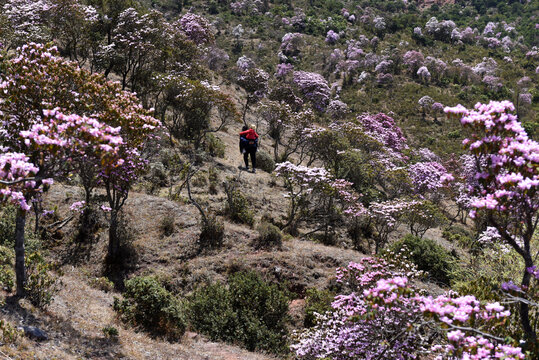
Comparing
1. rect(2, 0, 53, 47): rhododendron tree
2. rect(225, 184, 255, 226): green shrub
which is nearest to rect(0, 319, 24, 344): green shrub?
rect(225, 184, 255, 226): green shrub

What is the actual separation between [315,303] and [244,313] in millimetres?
2037

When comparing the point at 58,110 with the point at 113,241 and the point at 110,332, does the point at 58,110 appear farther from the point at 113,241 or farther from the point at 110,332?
the point at 113,241

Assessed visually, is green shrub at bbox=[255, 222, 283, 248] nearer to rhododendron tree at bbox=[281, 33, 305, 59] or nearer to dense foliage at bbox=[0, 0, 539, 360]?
dense foliage at bbox=[0, 0, 539, 360]

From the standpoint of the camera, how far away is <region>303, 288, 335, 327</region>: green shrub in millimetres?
9625

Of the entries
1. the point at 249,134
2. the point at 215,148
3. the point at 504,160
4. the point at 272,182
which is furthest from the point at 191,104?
the point at 504,160

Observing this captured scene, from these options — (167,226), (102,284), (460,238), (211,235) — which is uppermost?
(167,226)

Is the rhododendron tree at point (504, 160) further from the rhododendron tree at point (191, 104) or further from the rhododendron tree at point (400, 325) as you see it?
the rhododendron tree at point (191, 104)

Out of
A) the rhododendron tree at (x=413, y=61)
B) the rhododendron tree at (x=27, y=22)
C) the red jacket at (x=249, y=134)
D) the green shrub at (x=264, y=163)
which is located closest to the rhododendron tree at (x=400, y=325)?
the red jacket at (x=249, y=134)

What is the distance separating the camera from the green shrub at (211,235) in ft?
38.3

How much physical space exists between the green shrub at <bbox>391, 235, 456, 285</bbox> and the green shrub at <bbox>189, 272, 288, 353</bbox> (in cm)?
540

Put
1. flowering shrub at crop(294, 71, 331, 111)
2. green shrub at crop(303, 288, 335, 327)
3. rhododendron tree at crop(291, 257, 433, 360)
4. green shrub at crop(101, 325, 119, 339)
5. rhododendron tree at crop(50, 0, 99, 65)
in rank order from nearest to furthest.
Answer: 1. rhododendron tree at crop(291, 257, 433, 360)
2. green shrub at crop(101, 325, 119, 339)
3. green shrub at crop(303, 288, 335, 327)
4. rhododendron tree at crop(50, 0, 99, 65)
5. flowering shrub at crop(294, 71, 331, 111)

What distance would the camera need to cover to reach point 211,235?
38.7 feet

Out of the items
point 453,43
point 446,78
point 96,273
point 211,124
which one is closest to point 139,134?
point 96,273

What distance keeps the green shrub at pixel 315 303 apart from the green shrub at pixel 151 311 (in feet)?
11.3
